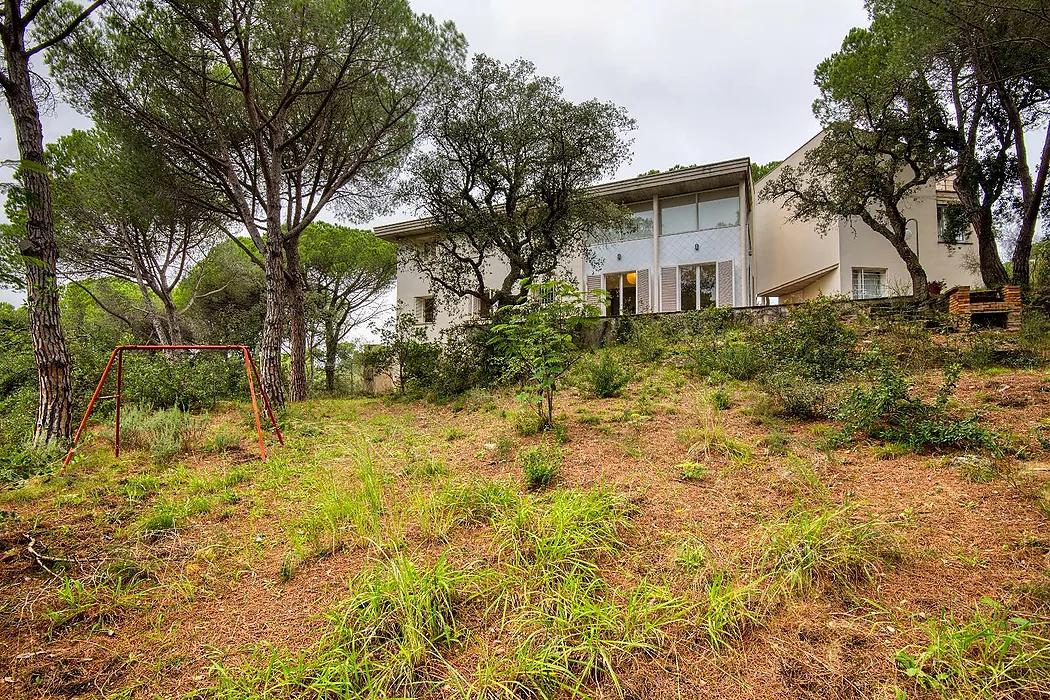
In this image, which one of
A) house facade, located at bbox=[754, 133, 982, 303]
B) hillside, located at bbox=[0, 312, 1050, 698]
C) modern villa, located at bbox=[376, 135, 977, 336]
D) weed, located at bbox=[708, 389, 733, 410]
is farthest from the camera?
modern villa, located at bbox=[376, 135, 977, 336]

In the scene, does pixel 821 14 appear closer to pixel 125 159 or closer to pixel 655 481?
pixel 655 481

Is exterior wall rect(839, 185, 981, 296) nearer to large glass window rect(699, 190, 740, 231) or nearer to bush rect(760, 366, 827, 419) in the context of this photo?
large glass window rect(699, 190, 740, 231)

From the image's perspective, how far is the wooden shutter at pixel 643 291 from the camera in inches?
547

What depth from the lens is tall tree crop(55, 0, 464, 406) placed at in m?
7.13

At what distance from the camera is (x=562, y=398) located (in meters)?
6.25

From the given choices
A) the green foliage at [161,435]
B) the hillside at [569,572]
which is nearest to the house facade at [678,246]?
the green foliage at [161,435]

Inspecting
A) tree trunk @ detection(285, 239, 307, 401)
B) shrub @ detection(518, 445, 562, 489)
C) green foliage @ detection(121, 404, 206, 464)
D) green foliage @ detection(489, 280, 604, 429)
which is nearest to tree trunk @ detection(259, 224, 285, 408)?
tree trunk @ detection(285, 239, 307, 401)

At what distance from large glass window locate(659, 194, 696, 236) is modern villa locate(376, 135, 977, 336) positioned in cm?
3

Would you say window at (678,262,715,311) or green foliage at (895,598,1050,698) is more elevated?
Result: window at (678,262,715,311)

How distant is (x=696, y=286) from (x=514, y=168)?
660 cm

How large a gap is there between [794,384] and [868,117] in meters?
9.00

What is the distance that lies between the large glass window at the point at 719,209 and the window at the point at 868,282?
335cm

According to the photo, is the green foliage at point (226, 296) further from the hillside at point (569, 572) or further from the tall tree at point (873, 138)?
the tall tree at point (873, 138)

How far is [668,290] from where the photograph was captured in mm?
13672
